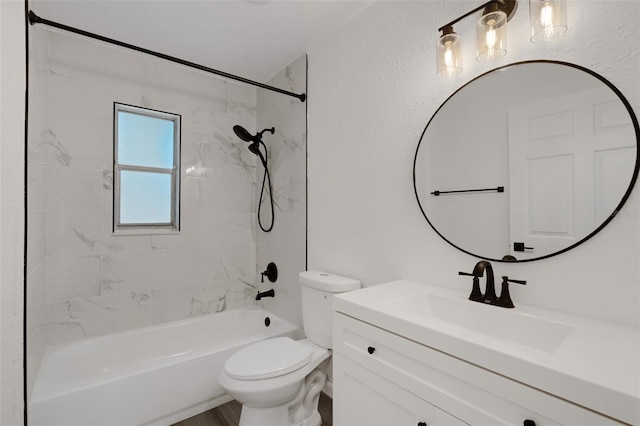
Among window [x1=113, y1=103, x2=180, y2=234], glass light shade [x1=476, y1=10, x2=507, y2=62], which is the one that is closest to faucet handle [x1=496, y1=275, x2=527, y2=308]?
glass light shade [x1=476, y1=10, x2=507, y2=62]

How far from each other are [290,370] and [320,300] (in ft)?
1.38

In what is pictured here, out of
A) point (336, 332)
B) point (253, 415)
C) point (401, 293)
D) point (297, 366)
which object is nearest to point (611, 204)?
point (401, 293)

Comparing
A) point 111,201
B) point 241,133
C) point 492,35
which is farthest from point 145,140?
point 492,35

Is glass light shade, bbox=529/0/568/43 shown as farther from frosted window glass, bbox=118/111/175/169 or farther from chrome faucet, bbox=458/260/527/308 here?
frosted window glass, bbox=118/111/175/169

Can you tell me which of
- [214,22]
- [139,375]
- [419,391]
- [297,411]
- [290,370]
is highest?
[214,22]

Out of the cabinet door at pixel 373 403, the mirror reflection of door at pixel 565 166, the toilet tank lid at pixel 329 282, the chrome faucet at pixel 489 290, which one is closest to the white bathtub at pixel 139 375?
the toilet tank lid at pixel 329 282

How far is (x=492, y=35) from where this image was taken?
46.5 inches

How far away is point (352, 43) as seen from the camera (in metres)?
1.88

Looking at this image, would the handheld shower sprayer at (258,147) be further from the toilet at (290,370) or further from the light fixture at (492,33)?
the light fixture at (492,33)

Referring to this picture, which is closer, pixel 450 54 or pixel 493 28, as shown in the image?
pixel 493 28

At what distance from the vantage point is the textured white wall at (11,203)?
2.91 feet

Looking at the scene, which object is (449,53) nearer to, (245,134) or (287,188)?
(287,188)

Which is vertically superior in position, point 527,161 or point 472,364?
point 527,161

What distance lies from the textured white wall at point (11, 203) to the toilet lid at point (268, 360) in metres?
0.81
